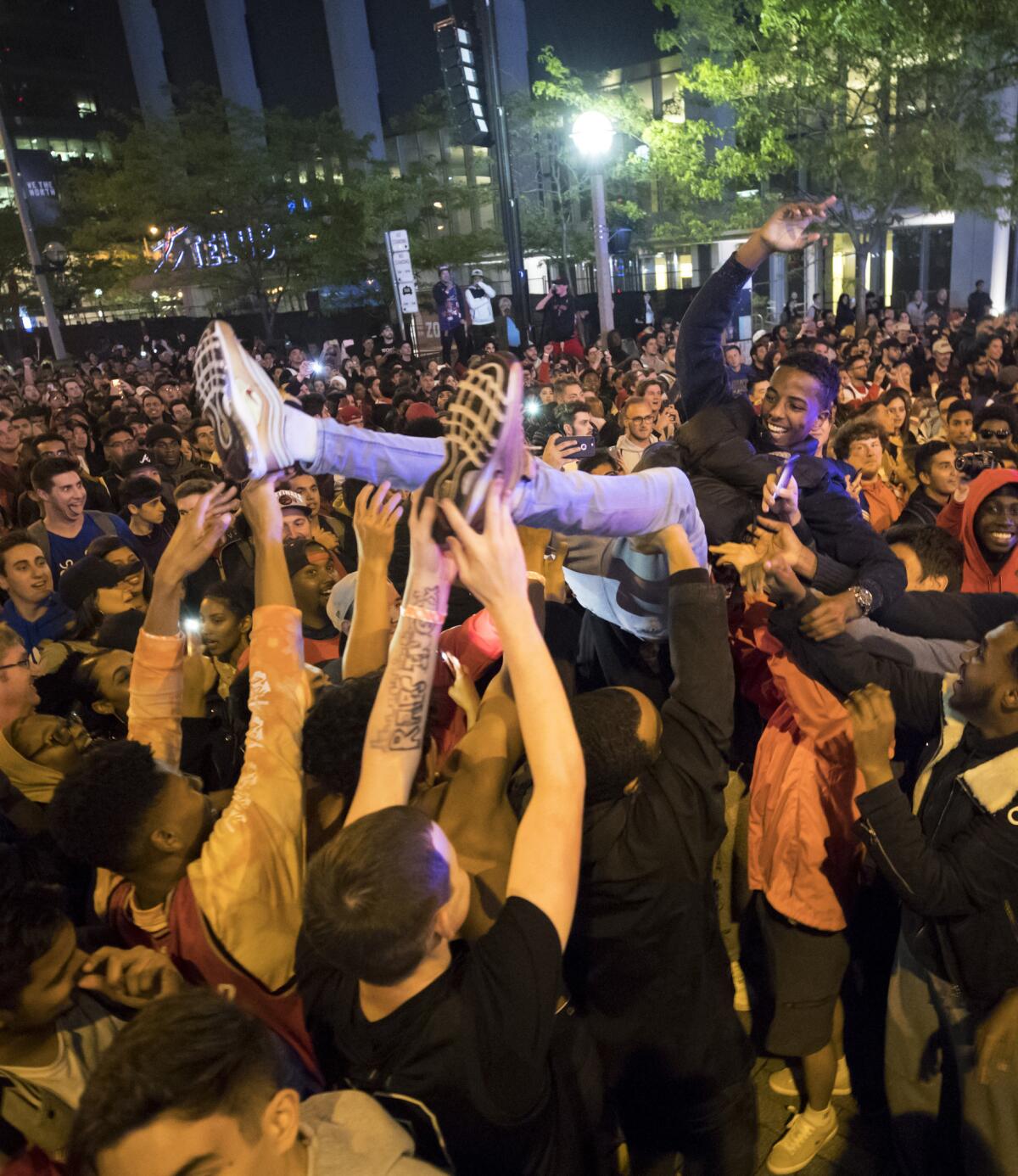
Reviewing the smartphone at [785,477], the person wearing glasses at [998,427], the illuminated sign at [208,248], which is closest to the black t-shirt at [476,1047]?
the smartphone at [785,477]

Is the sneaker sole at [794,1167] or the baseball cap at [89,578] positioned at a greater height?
the baseball cap at [89,578]

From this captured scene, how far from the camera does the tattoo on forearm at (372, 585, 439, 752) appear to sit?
177 centimetres

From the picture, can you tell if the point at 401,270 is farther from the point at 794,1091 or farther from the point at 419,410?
the point at 794,1091

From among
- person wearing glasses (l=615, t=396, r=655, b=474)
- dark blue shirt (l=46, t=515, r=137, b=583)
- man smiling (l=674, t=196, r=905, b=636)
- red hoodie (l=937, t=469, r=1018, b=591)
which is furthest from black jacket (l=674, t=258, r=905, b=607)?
dark blue shirt (l=46, t=515, r=137, b=583)

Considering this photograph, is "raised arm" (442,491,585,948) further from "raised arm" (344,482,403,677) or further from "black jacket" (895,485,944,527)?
"black jacket" (895,485,944,527)

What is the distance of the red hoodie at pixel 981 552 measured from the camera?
3.64 meters

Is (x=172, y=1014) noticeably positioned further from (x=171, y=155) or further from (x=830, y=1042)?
(x=171, y=155)

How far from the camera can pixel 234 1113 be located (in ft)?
3.68

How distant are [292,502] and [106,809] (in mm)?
3136

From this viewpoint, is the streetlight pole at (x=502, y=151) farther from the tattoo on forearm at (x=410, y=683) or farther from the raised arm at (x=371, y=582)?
the tattoo on forearm at (x=410, y=683)

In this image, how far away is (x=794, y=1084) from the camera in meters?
2.83

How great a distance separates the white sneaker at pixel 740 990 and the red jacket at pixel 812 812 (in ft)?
2.52

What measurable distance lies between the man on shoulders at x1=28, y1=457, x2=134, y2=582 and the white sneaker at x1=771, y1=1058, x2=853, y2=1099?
14.2 feet

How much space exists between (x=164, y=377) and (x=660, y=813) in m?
17.9
